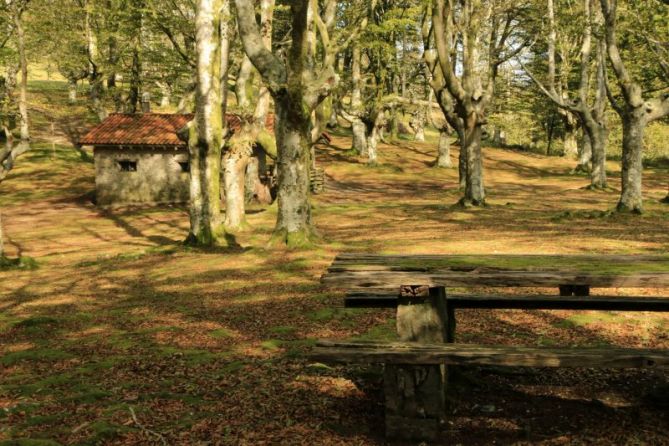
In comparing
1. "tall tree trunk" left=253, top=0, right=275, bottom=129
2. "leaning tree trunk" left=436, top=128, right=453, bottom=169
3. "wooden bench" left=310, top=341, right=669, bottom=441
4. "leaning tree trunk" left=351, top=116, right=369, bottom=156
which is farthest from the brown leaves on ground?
"leaning tree trunk" left=351, top=116, right=369, bottom=156

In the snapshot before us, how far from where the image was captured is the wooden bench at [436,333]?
435cm

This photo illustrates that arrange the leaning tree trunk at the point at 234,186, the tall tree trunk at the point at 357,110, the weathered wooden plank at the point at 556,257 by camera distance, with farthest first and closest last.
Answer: the tall tree trunk at the point at 357,110 < the leaning tree trunk at the point at 234,186 < the weathered wooden plank at the point at 556,257

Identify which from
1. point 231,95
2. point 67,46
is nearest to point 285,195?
point 67,46

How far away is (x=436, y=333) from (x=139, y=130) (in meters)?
32.7

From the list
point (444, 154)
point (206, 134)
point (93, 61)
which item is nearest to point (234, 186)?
point (206, 134)

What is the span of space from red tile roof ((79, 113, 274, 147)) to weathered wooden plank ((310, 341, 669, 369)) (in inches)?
1144

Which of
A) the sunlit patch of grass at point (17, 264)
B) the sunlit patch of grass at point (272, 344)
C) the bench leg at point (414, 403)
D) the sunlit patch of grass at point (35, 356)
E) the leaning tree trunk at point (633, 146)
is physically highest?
the leaning tree trunk at point (633, 146)

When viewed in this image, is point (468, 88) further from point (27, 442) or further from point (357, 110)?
point (27, 442)

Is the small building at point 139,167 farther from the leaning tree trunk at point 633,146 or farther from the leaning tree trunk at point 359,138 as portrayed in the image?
the leaning tree trunk at point 633,146

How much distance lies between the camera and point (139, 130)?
3459 centimetres

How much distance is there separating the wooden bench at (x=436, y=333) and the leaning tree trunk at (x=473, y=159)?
18.3 metres

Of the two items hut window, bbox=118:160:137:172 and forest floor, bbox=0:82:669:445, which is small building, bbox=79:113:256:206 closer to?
hut window, bbox=118:160:137:172

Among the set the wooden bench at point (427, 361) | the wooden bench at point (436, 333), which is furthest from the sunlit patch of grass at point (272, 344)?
the wooden bench at point (427, 361)

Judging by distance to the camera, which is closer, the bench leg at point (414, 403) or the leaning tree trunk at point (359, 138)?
the bench leg at point (414, 403)
